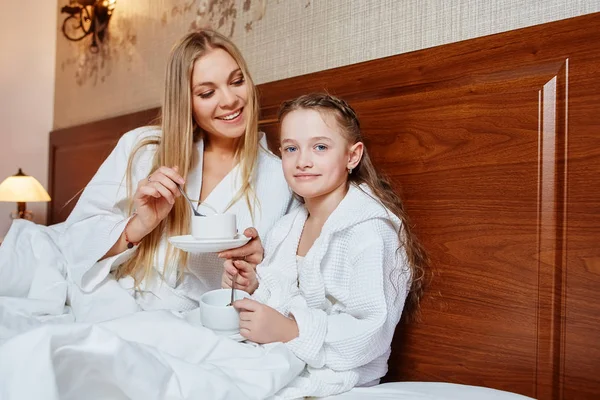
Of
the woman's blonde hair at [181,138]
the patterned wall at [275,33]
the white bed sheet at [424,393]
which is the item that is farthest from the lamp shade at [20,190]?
the white bed sheet at [424,393]

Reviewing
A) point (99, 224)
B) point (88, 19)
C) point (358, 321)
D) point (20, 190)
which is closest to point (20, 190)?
point (20, 190)

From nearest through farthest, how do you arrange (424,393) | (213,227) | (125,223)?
(424,393)
(213,227)
(125,223)

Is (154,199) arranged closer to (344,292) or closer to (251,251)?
(251,251)

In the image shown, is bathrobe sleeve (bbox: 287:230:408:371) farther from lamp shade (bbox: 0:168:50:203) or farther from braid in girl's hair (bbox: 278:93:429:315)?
lamp shade (bbox: 0:168:50:203)

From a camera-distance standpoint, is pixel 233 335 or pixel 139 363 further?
pixel 233 335

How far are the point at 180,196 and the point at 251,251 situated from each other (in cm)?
29

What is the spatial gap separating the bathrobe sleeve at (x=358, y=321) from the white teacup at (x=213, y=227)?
0.22m

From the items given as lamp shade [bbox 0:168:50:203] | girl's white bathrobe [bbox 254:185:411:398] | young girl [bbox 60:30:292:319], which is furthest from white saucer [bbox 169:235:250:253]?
lamp shade [bbox 0:168:50:203]

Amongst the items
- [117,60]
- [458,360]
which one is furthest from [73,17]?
[458,360]

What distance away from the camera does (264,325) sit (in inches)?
39.3

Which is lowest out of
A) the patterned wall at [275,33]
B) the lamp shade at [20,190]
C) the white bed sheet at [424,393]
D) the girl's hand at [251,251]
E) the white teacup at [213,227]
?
the white bed sheet at [424,393]

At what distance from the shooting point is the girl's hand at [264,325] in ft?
3.28

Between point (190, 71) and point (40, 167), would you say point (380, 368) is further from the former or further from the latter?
point (40, 167)

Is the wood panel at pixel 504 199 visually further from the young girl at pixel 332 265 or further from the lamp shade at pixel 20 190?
the lamp shade at pixel 20 190
